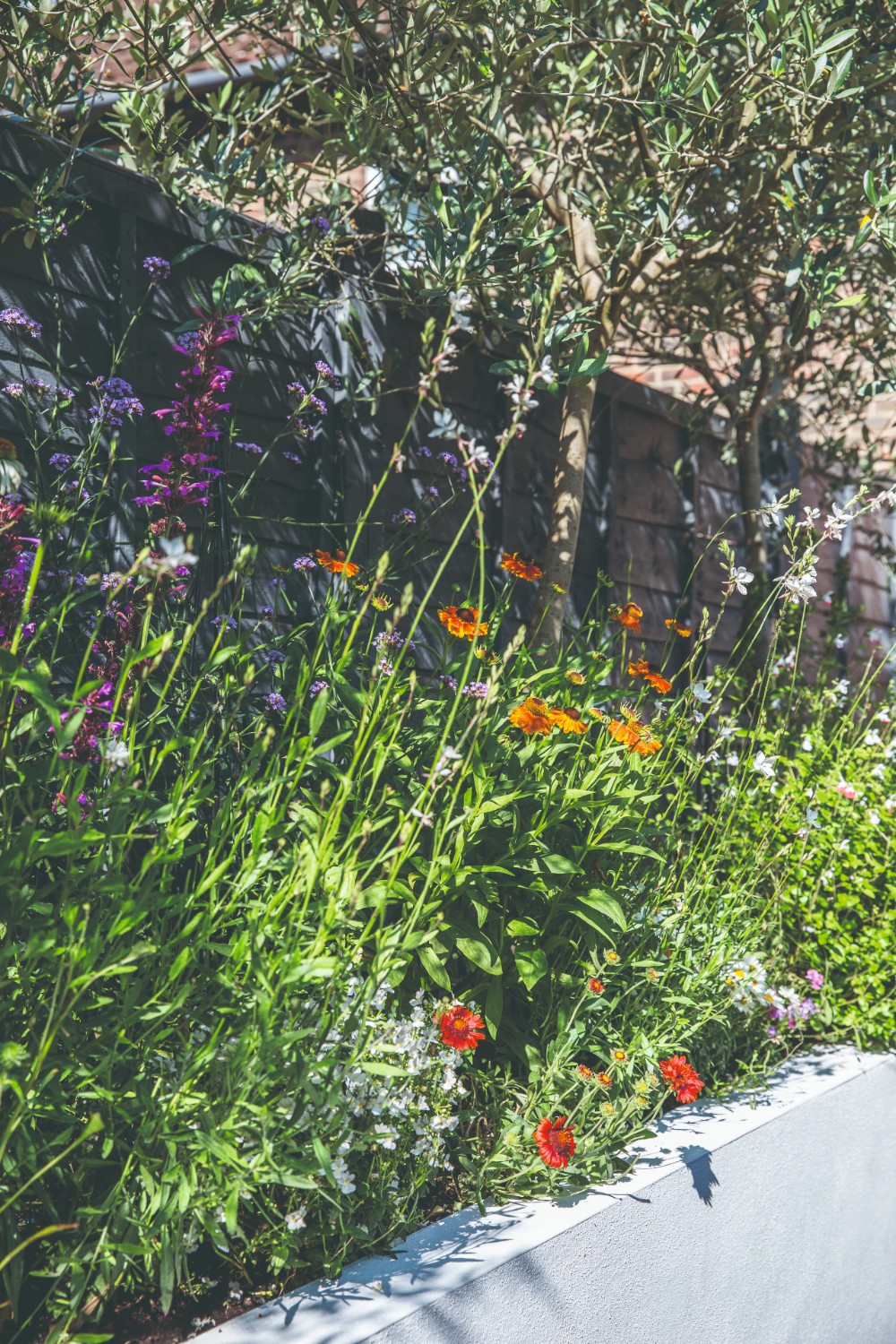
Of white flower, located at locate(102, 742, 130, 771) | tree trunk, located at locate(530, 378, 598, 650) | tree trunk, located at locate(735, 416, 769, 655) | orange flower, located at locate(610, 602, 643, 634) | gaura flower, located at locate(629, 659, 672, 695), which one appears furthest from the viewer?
tree trunk, located at locate(735, 416, 769, 655)

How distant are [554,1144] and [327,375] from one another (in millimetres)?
1726

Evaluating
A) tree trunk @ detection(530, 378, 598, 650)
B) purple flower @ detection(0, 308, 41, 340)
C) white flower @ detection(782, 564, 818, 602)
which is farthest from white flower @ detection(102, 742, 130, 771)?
tree trunk @ detection(530, 378, 598, 650)

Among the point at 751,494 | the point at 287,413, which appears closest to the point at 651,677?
the point at 287,413

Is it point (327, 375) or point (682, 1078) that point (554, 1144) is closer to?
point (682, 1078)

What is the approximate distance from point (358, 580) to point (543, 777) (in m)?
0.58

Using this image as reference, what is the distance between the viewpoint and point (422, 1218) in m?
1.96

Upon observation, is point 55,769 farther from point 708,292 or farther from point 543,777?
point 708,292

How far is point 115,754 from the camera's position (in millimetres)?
1362

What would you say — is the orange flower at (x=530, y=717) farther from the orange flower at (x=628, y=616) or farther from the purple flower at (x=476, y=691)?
the orange flower at (x=628, y=616)

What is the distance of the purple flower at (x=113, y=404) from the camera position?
7.07 ft

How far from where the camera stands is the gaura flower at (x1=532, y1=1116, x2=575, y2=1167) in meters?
1.92

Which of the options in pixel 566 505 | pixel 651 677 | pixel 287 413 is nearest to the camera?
pixel 651 677

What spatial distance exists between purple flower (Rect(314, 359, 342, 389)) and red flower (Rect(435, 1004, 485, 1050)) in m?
1.38

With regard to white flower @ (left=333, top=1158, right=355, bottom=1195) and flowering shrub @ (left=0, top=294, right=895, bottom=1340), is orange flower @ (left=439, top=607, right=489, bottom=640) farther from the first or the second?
white flower @ (left=333, top=1158, right=355, bottom=1195)
